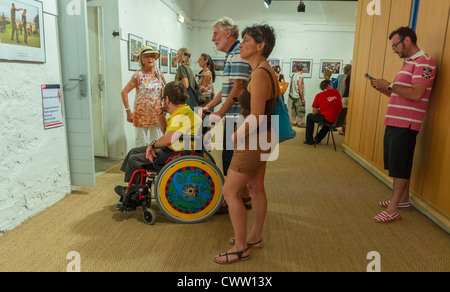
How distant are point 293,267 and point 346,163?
3262mm

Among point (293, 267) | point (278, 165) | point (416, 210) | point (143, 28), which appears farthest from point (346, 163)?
point (143, 28)

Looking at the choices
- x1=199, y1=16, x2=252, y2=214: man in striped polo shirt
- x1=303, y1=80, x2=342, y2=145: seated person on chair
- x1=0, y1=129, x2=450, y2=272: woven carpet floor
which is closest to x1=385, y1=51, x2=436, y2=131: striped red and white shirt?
x1=0, y1=129, x2=450, y2=272: woven carpet floor

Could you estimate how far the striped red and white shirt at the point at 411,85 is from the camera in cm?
269

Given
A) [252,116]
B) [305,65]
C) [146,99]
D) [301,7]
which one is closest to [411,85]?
[252,116]

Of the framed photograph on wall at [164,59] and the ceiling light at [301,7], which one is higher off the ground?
the ceiling light at [301,7]

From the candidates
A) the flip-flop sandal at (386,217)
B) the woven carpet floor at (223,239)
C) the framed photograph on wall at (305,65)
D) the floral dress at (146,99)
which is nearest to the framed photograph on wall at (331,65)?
the framed photograph on wall at (305,65)

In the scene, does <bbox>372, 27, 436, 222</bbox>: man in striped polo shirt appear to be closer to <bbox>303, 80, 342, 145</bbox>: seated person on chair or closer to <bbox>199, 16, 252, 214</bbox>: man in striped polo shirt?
<bbox>199, 16, 252, 214</bbox>: man in striped polo shirt

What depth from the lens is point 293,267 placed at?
2.17 m

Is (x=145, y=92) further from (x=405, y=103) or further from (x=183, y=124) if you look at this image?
(x=405, y=103)

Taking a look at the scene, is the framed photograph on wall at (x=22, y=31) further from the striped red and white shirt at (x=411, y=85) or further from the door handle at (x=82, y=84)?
the striped red and white shirt at (x=411, y=85)

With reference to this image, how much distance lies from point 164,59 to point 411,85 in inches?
195

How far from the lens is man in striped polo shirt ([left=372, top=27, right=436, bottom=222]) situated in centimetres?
270

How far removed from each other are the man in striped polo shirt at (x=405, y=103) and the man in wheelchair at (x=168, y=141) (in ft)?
5.62

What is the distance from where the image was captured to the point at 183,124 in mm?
2629
